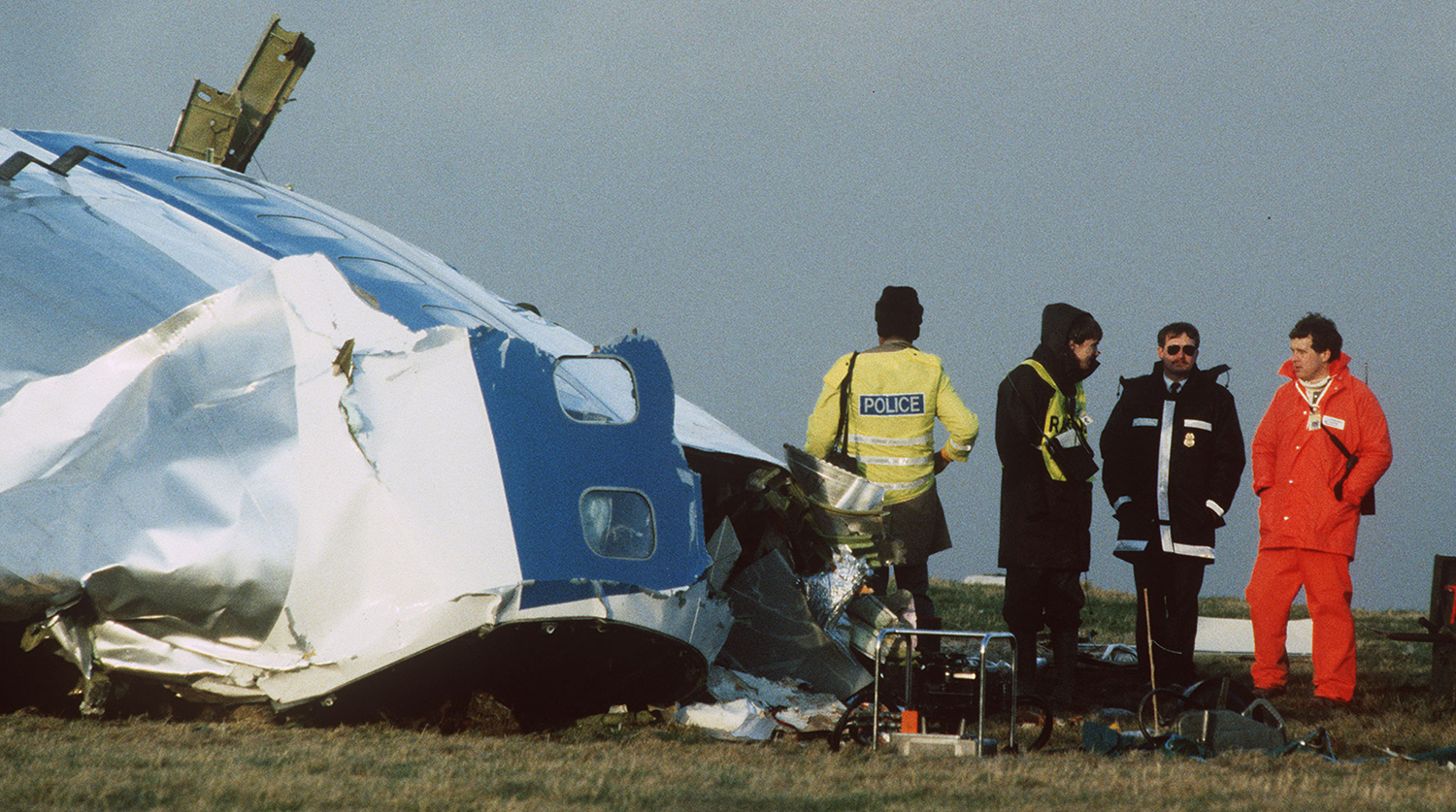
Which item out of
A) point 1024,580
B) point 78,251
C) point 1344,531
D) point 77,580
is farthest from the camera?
point 1344,531

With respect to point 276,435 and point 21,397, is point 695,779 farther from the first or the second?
point 21,397

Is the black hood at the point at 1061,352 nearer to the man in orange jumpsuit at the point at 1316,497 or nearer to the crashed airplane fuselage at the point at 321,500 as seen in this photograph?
the man in orange jumpsuit at the point at 1316,497

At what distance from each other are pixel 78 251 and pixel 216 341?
1127 mm

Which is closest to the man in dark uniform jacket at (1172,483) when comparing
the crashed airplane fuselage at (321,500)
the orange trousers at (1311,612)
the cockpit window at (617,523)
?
the orange trousers at (1311,612)

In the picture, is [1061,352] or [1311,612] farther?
[1311,612]

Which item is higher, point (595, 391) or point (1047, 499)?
point (595, 391)

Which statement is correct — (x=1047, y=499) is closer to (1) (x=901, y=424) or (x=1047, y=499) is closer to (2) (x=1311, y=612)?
(1) (x=901, y=424)

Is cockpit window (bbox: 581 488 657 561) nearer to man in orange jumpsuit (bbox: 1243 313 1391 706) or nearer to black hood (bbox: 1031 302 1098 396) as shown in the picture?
black hood (bbox: 1031 302 1098 396)

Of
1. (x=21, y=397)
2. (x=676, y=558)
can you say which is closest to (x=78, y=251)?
(x=21, y=397)

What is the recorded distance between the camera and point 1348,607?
23.9 ft

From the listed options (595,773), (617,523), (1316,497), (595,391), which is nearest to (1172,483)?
(1316,497)

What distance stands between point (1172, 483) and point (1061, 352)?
3.45 feet

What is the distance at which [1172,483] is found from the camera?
7.46 metres

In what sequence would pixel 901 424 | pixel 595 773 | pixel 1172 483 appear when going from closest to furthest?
pixel 595 773, pixel 901 424, pixel 1172 483
